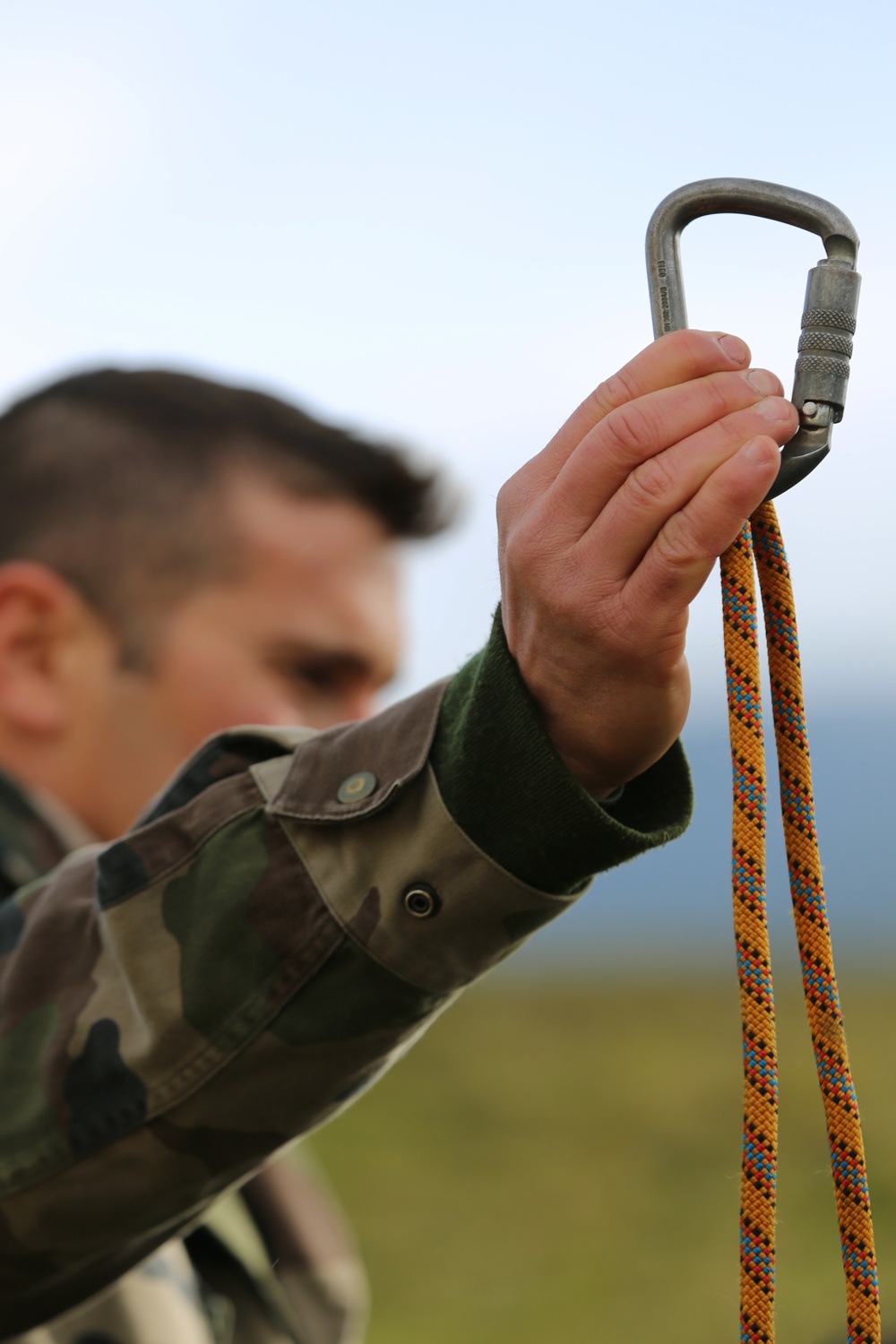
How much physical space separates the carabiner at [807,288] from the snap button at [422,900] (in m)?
0.40

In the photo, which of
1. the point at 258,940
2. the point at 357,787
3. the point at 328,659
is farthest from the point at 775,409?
the point at 328,659

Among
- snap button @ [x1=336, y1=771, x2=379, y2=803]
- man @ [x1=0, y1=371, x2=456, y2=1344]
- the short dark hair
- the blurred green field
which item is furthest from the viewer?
the blurred green field

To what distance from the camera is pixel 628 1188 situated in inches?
226

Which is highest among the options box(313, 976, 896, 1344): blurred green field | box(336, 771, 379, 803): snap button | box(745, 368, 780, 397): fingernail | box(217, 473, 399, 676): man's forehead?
box(745, 368, 780, 397): fingernail

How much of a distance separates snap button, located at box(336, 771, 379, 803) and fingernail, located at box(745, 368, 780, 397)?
43 cm

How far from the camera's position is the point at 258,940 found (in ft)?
3.78

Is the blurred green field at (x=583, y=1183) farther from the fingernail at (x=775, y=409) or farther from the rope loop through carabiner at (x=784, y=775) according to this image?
the fingernail at (x=775, y=409)

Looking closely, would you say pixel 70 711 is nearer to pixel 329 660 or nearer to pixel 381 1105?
pixel 329 660

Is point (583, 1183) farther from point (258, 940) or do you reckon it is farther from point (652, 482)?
point (652, 482)

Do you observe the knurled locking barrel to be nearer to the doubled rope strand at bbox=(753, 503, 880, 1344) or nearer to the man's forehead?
the doubled rope strand at bbox=(753, 503, 880, 1344)

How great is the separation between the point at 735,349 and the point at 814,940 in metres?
0.40

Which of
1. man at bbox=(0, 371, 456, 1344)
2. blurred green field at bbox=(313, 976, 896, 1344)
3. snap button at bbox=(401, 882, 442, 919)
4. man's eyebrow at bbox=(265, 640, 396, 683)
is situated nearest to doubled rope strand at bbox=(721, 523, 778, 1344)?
snap button at bbox=(401, 882, 442, 919)

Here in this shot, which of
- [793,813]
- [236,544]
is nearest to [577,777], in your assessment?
[793,813]

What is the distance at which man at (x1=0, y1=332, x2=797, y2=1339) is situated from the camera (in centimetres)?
90
